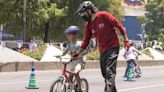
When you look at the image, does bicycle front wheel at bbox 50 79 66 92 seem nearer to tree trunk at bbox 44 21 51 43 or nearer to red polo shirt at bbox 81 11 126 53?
red polo shirt at bbox 81 11 126 53

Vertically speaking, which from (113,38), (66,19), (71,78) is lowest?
Result: (71,78)

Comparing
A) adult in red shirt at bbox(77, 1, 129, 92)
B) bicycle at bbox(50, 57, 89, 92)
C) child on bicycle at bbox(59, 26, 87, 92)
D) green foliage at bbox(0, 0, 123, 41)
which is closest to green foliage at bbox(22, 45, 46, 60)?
child on bicycle at bbox(59, 26, 87, 92)

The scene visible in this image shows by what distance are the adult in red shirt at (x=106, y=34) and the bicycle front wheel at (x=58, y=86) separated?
1.34 m

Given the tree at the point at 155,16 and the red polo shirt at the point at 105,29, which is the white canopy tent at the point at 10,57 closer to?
the red polo shirt at the point at 105,29

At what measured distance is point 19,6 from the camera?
153 feet

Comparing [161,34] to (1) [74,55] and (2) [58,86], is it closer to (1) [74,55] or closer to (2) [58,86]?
(1) [74,55]

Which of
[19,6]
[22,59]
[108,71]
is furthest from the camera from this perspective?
[19,6]

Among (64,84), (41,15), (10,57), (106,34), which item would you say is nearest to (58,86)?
(64,84)

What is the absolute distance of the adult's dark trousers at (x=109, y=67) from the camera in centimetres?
916

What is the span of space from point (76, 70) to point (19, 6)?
120 ft

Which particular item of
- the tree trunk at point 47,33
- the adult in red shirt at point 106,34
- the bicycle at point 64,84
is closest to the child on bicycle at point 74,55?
the bicycle at point 64,84

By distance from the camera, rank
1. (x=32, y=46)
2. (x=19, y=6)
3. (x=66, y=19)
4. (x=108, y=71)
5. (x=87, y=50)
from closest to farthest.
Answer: (x=108, y=71)
(x=87, y=50)
(x=32, y=46)
(x=19, y=6)
(x=66, y=19)

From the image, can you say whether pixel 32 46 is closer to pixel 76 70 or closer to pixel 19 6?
pixel 19 6

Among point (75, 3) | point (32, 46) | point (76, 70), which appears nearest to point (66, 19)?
point (75, 3)
